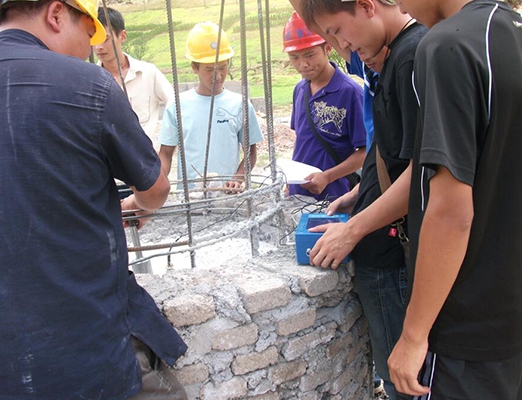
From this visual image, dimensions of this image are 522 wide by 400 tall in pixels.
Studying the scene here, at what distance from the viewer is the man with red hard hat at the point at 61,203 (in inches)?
55.1

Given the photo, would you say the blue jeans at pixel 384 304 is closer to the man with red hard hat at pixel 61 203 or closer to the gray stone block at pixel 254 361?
the gray stone block at pixel 254 361

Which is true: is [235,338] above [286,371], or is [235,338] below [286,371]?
above

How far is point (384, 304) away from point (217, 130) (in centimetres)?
203

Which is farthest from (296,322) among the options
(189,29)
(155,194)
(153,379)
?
(189,29)

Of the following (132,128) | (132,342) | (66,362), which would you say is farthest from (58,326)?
(132,128)

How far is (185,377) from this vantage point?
6.91ft

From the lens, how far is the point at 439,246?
1.38 m

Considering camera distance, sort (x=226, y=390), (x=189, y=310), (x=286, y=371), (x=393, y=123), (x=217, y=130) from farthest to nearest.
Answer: (x=217, y=130) → (x=286, y=371) → (x=226, y=390) → (x=189, y=310) → (x=393, y=123)

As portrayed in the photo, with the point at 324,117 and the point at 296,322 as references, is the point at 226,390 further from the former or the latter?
the point at 324,117

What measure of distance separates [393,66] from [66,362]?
4.43 ft

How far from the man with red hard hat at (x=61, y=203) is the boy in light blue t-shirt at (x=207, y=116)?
82.3 inches

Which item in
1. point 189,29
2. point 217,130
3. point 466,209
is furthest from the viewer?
point 189,29

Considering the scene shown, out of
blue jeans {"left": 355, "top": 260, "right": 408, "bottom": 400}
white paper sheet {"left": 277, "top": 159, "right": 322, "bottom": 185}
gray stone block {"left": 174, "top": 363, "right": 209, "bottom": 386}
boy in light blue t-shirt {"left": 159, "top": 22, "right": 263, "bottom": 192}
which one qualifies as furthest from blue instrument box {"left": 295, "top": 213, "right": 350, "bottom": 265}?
boy in light blue t-shirt {"left": 159, "top": 22, "right": 263, "bottom": 192}

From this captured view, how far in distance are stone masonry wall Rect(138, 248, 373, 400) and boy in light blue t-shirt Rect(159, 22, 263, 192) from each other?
55.1 inches
